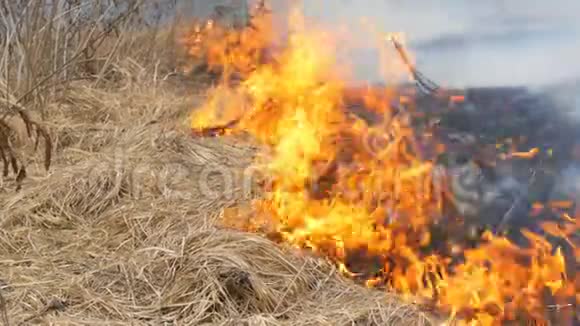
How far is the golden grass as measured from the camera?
219cm

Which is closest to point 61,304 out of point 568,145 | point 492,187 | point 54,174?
point 54,174

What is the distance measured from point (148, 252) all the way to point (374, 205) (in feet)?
2.61

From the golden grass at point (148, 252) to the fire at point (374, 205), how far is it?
0.37 ft

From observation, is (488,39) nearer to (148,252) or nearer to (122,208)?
(148,252)

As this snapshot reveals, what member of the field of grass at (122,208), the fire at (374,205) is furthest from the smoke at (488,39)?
the field of grass at (122,208)

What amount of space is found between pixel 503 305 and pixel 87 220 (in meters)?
1.66

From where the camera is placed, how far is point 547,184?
2277mm

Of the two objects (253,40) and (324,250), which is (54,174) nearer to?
(324,250)

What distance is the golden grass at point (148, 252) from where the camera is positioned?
2189 millimetres

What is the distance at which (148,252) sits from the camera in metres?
2.48

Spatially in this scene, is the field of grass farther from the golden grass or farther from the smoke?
the smoke

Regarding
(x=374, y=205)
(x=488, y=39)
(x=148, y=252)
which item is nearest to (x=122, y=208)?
(x=148, y=252)

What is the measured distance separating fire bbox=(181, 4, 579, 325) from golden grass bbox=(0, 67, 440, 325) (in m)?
0.11

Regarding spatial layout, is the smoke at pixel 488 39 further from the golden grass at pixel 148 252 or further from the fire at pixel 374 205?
the golden grass at pixel 148 252
